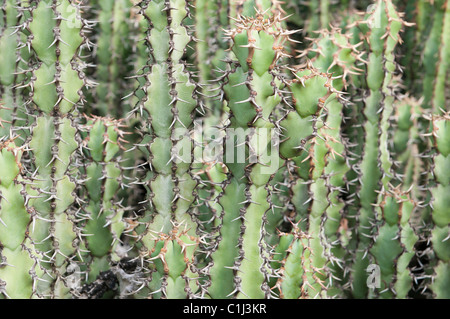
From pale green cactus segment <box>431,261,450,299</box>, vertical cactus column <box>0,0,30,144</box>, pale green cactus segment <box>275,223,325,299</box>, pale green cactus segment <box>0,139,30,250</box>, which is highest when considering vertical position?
vertical cactus column <box>0,0,30,144</box>

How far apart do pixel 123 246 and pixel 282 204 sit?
852 millimetres

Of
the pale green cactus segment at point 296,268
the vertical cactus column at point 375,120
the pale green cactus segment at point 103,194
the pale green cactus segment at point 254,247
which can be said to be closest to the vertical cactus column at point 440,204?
the vertical cactus column at point 375,120

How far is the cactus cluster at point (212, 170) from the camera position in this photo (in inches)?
86.4

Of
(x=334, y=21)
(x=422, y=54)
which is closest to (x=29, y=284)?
(x=334, y=21)

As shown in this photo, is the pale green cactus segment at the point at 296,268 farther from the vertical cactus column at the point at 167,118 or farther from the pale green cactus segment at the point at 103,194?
the pale green cactus segment at the point at 103,194

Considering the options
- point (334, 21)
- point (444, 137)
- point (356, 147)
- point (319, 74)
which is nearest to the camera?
point (319, 74)

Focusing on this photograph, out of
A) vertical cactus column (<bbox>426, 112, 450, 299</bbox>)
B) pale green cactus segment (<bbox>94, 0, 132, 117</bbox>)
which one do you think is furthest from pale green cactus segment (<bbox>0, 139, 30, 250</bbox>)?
vertical cactus column (<bbox>426, 112, 450, 299</bbox>)

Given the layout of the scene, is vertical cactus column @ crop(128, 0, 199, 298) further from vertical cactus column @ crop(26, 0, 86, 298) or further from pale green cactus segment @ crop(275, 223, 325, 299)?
pale green cactus segment @ crop(275, 223, 325, 299)

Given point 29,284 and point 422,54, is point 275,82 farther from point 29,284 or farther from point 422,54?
point 422,54

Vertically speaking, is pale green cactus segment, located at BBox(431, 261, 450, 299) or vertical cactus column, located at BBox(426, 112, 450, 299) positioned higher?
vertical cactus column, located at BBox(426, 112, 450, 299)

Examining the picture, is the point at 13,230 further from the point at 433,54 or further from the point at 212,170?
the point at 433,54

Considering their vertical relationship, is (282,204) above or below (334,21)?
below

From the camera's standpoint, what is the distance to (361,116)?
305 centimetres

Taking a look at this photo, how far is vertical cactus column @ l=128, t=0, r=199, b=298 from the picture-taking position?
2.46 metres
